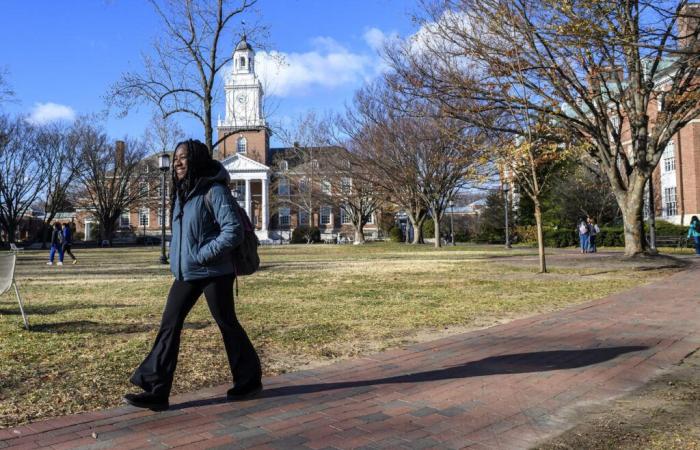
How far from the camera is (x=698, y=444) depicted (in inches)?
119

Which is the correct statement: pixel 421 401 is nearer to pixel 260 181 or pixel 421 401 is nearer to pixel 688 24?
pixel 688 24

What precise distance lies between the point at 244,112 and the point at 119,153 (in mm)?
41163

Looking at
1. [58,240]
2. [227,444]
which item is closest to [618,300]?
[227,444]

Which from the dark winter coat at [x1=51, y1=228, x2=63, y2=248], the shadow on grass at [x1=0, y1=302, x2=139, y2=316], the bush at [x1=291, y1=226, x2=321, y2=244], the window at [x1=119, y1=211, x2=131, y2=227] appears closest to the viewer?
the shadow on grass at [x1=0, y1=302, x2=139, y2=316]

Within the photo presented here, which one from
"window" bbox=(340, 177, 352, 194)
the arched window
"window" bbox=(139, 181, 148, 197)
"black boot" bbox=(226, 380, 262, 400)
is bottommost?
"black boot" bbox=(226, 380, 262, 400)

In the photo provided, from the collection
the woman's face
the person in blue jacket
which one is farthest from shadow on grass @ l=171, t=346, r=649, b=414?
the woman's face

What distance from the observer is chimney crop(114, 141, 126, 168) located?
54.2 metres

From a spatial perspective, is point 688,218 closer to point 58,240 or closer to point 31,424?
point 58,240

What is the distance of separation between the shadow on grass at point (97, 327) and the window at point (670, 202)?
48726 millimetres

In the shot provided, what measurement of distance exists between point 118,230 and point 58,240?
203ft

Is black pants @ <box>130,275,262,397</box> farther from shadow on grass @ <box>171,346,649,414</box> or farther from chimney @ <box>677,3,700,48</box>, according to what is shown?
chimney @ <box>677,3,700,48</box>

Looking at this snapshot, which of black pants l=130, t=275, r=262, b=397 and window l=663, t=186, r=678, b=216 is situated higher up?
window l=663, t=186, r=678, b=216

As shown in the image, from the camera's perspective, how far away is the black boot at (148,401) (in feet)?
11.8

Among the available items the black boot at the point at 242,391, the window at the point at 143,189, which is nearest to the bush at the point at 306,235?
the window at the point at 143,189
